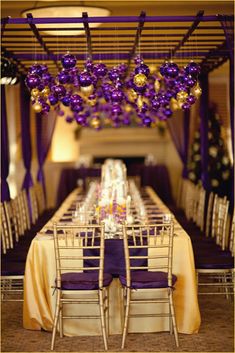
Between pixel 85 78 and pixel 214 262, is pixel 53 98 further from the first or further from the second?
pixel 214 262

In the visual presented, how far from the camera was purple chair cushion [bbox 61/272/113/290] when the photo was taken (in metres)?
6.31

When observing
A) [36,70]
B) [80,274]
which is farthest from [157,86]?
[80,274]

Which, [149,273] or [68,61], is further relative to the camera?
[68,61]

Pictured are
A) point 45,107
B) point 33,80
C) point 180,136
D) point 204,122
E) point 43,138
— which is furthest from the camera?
point 180,136

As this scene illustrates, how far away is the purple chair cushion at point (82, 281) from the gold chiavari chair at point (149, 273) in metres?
0.20

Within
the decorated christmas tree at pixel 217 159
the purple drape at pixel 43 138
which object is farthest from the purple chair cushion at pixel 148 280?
the decorated christmas tree at pixel 217 159

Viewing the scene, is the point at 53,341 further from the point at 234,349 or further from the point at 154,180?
the point at 154,180

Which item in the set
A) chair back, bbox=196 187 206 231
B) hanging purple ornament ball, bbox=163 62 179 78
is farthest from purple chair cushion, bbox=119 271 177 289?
chair back, bbox=196 187 206 231

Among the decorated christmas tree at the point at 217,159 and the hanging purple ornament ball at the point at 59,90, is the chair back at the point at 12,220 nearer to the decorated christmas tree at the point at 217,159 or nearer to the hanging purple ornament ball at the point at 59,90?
the hanging purple ornament ball at the point at 59,90

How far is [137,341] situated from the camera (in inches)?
255

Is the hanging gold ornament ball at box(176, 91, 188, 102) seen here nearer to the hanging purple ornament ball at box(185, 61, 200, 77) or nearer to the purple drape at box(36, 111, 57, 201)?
the hanging purple ornament ball at box(185, 61, 200, 77)

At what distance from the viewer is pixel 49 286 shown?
6770 mm

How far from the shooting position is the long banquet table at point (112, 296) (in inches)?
264

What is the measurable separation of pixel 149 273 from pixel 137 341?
0.60 m
